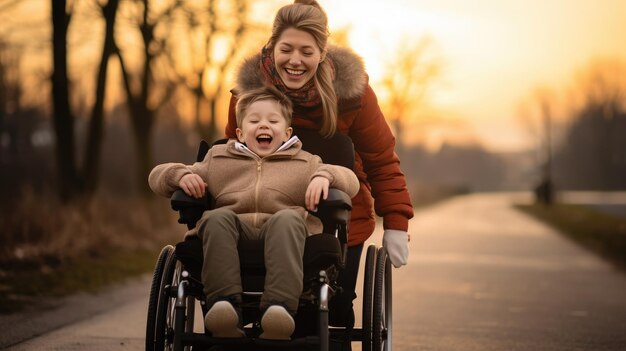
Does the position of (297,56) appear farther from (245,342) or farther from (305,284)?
(245,342)

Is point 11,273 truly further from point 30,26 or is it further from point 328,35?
point 30,26

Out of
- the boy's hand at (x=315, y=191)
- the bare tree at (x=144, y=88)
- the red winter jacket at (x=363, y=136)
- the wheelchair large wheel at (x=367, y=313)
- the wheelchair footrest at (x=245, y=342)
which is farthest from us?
the bare tree at (x=144, y=88)

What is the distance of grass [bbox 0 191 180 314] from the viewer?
30.9 feet

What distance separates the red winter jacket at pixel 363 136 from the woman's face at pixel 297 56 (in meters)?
0.13

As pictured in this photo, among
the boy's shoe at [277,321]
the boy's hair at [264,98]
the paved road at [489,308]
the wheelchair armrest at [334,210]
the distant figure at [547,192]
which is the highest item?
the distant figure at [547,192]

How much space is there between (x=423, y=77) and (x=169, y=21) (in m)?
39.8

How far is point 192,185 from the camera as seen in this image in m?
4.06

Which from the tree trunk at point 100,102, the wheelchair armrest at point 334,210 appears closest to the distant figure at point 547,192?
the tree trunk at point 100,102

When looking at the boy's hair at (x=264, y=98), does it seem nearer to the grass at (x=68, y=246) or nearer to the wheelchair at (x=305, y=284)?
the wheelchair at (x=305, y=284)

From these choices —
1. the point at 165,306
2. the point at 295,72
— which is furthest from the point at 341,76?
the point at 165,306

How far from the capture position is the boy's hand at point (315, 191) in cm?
398

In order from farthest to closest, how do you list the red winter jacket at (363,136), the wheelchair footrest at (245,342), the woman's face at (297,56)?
the red winter jacket at (363,136) < the woman's face at (297,56) < the wheelchair footrest at (245,342)

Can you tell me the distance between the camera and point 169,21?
21281 mm

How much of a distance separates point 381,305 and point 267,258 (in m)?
0.71
